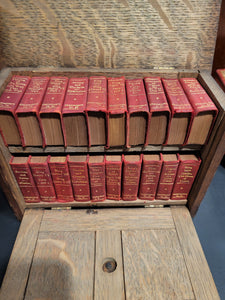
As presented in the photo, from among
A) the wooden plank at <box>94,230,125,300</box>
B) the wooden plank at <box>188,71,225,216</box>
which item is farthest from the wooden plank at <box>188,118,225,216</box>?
the wooden plank at <box>94,230,125,300</box>

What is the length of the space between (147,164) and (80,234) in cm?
47

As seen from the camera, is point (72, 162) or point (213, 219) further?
point (213, 219)

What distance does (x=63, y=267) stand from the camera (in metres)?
0.99

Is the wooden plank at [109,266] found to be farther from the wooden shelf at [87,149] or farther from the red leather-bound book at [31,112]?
the red leather-bound book at [31,112]


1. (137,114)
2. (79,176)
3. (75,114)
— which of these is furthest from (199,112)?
(79,176)

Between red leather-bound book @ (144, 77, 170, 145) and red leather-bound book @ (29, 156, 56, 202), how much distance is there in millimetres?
464

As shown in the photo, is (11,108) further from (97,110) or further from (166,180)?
(166,180)

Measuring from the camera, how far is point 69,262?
1007 millimetres

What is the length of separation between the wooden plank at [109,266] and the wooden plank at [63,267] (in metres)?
0.03

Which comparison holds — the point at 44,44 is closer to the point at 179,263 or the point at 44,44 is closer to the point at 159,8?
the point at 159,8

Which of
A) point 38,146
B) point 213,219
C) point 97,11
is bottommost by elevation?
point 213,219

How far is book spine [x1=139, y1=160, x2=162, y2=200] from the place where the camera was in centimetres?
101

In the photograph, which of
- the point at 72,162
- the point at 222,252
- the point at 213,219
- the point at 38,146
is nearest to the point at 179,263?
the point at 222,252

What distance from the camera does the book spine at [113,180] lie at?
1.01 meters
